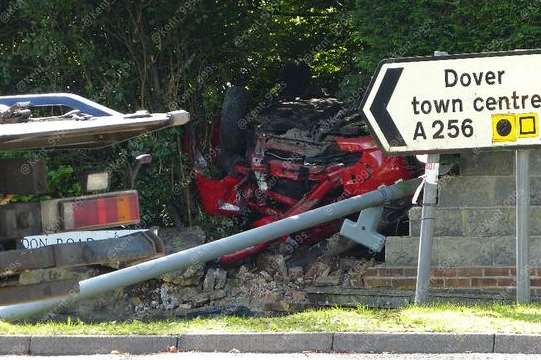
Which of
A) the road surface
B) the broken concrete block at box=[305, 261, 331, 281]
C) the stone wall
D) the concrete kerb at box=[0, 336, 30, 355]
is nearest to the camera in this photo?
the road surface

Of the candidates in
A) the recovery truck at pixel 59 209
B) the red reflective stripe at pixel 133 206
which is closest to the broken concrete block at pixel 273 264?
the recovery truck at pixel 59 209

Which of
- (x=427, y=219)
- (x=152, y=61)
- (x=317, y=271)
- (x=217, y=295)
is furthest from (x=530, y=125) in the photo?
(x=152, y=61)

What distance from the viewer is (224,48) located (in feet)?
40.1

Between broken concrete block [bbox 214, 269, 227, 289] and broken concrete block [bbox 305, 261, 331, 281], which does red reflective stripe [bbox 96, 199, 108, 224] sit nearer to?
broken concrete block [bbox 305, 261, 331, 281]

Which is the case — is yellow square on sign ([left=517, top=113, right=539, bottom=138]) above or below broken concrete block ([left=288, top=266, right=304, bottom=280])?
above

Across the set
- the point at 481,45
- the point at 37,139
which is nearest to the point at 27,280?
the point at 37,139

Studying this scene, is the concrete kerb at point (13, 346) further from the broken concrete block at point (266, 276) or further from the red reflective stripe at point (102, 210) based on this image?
the broken concrete block at point (266, 276)

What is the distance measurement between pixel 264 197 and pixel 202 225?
1028 mm

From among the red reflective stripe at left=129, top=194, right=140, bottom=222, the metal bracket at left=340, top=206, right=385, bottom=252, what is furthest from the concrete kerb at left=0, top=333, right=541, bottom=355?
the metal bracket at left=340, top=206, right=385, bottom=252

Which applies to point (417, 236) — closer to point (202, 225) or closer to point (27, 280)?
point (202, 225)

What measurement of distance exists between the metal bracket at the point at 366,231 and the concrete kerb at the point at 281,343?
10.3 feet

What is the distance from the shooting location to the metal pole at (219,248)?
846 centimetres

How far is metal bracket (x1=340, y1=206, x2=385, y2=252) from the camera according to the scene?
10.0 m

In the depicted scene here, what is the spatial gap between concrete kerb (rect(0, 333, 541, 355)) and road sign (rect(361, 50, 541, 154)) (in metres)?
1.63
